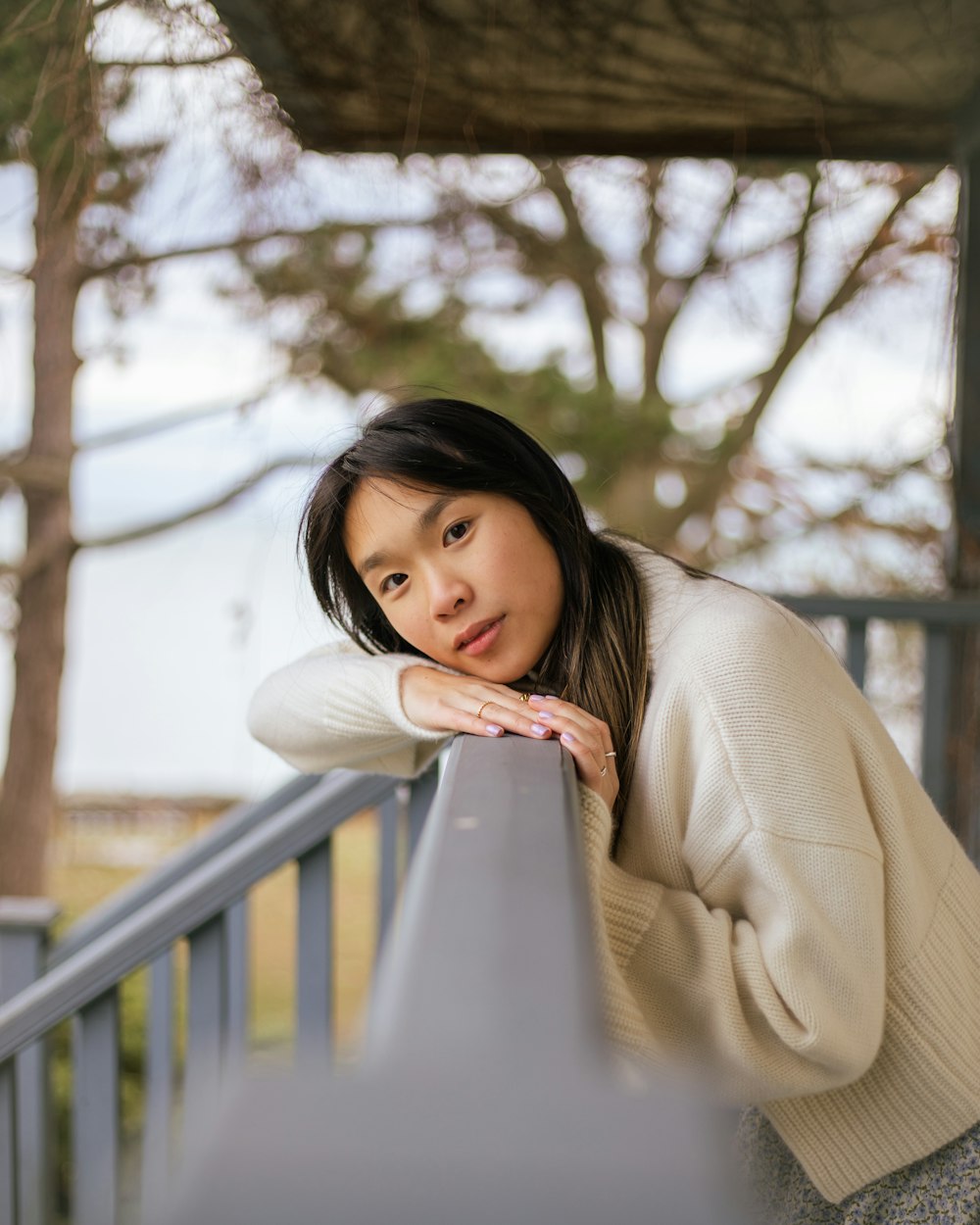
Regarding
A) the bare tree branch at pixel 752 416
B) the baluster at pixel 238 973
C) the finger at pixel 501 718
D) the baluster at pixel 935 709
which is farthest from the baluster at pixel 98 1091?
the bare tree branch at pixel 752 416

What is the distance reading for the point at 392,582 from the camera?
1.47 m

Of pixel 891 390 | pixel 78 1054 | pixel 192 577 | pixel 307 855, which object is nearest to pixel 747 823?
pixel 307 855

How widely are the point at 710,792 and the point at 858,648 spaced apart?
176 centimetres

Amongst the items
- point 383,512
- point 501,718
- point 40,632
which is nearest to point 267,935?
point 40,632

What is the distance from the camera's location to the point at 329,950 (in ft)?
7.07

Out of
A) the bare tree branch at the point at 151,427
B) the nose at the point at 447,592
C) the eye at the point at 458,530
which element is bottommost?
the nose at the point at 447,592

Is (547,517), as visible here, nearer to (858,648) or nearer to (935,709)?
(858,648)

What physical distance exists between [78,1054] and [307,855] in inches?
19.5

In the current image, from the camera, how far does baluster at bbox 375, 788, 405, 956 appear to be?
245cm

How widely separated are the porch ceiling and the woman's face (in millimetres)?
1258

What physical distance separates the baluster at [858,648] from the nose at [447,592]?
5.53 feet

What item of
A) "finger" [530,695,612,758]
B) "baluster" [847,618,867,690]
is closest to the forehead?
"finger" [530,695,612,758]

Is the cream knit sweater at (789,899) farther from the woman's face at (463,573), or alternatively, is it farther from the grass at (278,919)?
the grass at (278,919)

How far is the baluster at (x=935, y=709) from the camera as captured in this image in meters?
2.89
